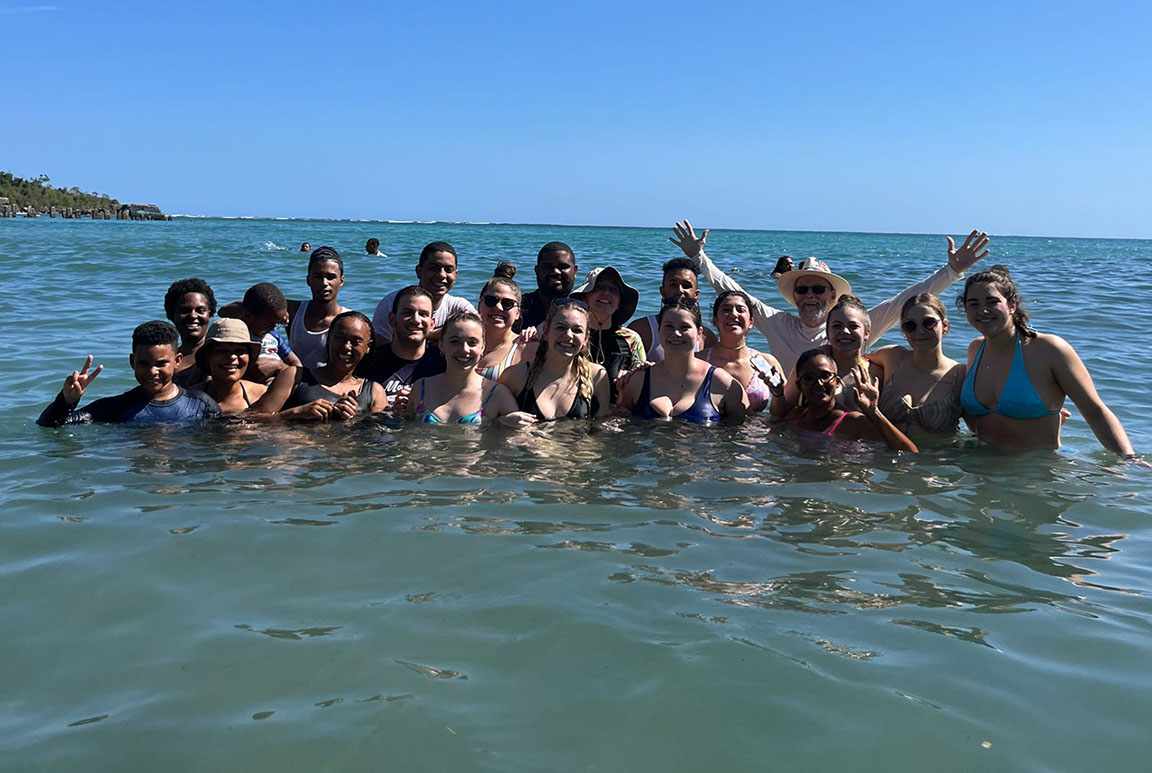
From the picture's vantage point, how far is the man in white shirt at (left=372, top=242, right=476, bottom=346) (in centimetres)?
802

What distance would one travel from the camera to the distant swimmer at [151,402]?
656 cm

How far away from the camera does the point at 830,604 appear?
386 centimetres

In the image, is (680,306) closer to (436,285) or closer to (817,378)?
(817,378)

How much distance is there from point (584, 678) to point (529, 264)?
92.1ft

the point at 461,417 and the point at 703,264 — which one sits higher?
the point at 703,264

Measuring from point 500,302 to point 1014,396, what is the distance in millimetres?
3821

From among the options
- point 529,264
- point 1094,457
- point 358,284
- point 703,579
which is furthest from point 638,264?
point 703,579

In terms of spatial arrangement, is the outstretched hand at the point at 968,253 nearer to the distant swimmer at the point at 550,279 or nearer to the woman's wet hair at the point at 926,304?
the woman's wet hair at the point at 926,304

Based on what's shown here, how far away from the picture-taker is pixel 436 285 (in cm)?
808

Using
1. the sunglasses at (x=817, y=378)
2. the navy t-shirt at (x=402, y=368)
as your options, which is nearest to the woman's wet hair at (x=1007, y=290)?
the sunglasses at (x=817, y=378)

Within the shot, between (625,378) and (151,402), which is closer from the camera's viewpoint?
(151,402)

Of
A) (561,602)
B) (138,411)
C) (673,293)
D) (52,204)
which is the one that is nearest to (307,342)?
(138,411)

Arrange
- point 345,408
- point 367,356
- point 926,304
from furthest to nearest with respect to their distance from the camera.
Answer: point 367,356
point 345,408
point 926,304

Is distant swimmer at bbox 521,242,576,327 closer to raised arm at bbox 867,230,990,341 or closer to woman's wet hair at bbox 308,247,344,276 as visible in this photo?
woman's wet hair at bbox 308,247,344,276
